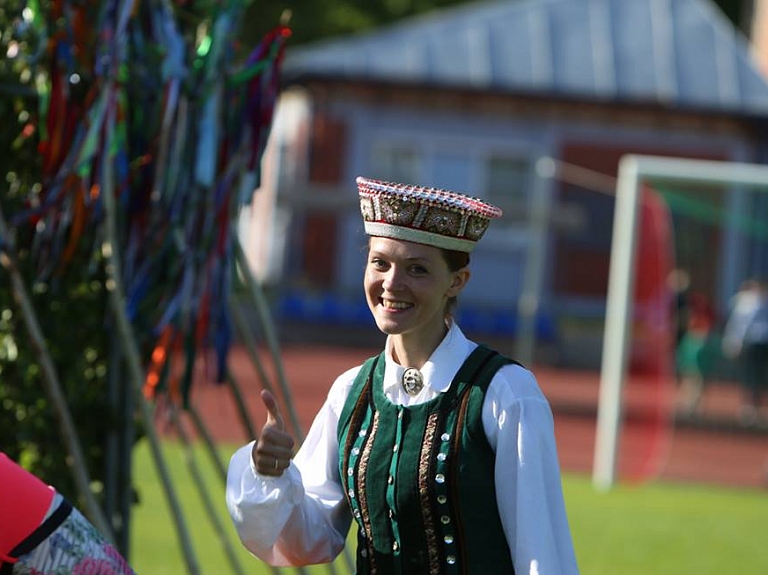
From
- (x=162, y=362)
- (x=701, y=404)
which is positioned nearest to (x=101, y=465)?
(x=162, y=362)

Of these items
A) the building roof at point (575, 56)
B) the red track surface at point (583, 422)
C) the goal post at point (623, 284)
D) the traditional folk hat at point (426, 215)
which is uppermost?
the building roof at point (575, 56)

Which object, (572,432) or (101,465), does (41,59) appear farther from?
(572,432)

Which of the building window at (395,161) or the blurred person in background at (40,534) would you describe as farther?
the building window at (395,161)

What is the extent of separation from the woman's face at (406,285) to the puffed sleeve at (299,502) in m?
0.22

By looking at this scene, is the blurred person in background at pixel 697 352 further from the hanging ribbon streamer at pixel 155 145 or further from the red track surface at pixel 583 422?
the hanging ribbon streamer at pixel 155 145

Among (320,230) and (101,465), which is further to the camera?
(320,230)

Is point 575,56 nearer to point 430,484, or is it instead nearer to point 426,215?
point 426,215

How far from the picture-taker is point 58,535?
9.91ft

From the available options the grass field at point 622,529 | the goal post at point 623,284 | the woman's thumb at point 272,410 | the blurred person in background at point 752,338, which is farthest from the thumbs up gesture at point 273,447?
the blurred person in background at point 752,338

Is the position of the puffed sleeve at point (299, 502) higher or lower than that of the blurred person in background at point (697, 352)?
higher

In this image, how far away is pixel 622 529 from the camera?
10.1 meters

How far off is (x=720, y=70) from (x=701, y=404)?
10751mm

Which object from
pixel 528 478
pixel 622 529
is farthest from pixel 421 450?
pixel 622 529

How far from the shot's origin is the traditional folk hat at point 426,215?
3.07 meters
